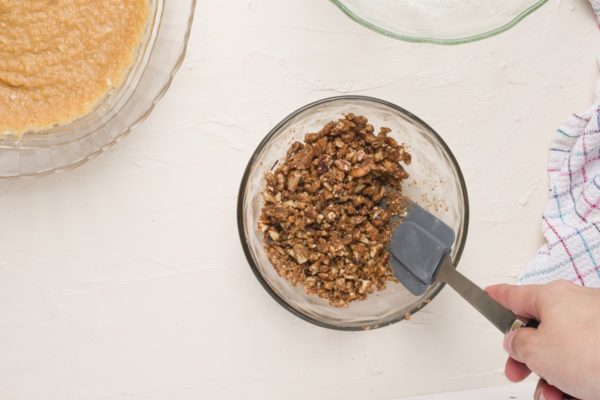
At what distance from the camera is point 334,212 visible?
51.8 inches

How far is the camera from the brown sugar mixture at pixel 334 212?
1.32m

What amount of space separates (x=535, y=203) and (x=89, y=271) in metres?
1.04

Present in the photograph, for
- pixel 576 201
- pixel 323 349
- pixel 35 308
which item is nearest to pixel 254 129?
pixel 323 349

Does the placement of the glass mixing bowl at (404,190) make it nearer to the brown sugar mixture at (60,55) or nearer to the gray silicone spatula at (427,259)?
the gray silicone spatula at (427,259)

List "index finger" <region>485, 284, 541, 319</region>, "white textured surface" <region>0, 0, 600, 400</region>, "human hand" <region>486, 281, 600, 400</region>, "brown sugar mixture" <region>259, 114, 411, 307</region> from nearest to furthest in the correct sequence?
"human hand" <region>486, 281, 600, 400</region>
"index finger" <region>485, 284, 541, 319</region>
"brown sugar mixture" <region>259, 114, 411, 307</region>
"white textured surface" <region>0, 0, 600, 400</region>

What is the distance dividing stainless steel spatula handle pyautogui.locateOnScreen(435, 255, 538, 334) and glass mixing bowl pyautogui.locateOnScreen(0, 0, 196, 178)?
2.34ft

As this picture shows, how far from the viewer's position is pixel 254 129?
144 cm

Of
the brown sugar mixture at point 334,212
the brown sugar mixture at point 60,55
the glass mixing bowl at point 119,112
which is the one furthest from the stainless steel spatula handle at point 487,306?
the brown sugar mixture at point 60,55

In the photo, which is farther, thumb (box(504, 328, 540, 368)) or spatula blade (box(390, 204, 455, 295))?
spatula blade (box(390, 204, 455, 295))

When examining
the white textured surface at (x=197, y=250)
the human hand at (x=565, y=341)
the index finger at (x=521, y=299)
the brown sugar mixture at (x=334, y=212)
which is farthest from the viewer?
the white textured surface at (x=197, y=250)

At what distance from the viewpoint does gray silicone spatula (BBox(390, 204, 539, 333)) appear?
4.02 feet

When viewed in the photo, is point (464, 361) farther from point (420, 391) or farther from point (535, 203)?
point (535, 203)

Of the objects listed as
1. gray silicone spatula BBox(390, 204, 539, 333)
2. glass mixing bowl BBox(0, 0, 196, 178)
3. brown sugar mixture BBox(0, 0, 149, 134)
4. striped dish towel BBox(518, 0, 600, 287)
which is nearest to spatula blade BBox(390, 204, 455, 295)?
gray silicone spatula BBox(390, 204, 539, 333)

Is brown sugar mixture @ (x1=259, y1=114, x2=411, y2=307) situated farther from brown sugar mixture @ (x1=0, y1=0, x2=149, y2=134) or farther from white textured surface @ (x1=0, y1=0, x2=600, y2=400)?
brown sugar mixture @ (x1=0, y1=0, x2=149, y2=134)
